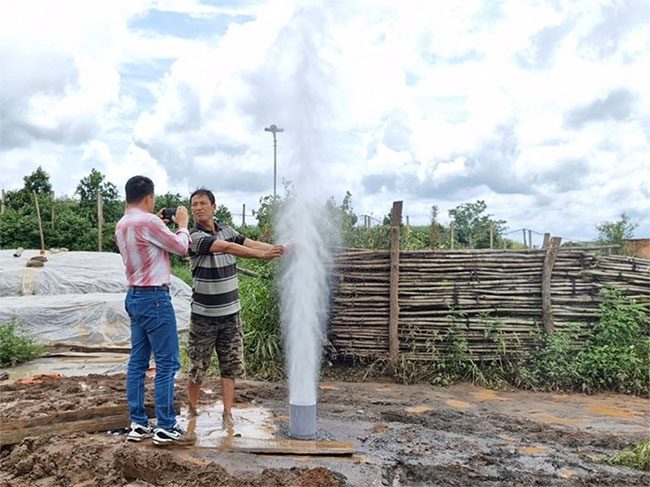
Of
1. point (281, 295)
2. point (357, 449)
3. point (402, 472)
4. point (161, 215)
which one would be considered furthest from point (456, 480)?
point (281, 295)

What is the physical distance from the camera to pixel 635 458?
4.20 metres

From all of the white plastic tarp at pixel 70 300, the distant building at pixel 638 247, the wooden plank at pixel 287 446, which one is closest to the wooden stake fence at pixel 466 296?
the wooden plank at pixel 287 446

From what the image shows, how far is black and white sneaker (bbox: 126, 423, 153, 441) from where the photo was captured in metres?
4.05

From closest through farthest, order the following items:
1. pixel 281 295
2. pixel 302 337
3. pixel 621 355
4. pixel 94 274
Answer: pixel 302 337 → pixel 621 355 → pixel 281 295 → pixel 94 274

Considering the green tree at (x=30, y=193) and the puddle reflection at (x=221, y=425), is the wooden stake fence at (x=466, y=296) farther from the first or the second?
the green tree at (x=30, y=193)

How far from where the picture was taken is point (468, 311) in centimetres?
754

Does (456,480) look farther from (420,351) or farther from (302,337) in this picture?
(420,351)

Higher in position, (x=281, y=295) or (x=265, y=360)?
(x=281, y=295)

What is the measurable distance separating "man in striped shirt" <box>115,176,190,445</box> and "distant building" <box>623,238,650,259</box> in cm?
1489

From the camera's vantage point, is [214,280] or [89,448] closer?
[89,448]

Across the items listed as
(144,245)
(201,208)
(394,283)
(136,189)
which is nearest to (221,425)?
(144,245)

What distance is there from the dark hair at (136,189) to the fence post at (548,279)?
17.6ft

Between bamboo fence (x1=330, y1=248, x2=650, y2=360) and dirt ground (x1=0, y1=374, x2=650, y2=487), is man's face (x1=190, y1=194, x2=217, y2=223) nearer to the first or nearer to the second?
dirt ground (x1=0, y1=374, x2=650, y2=487)

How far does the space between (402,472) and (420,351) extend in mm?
3813
